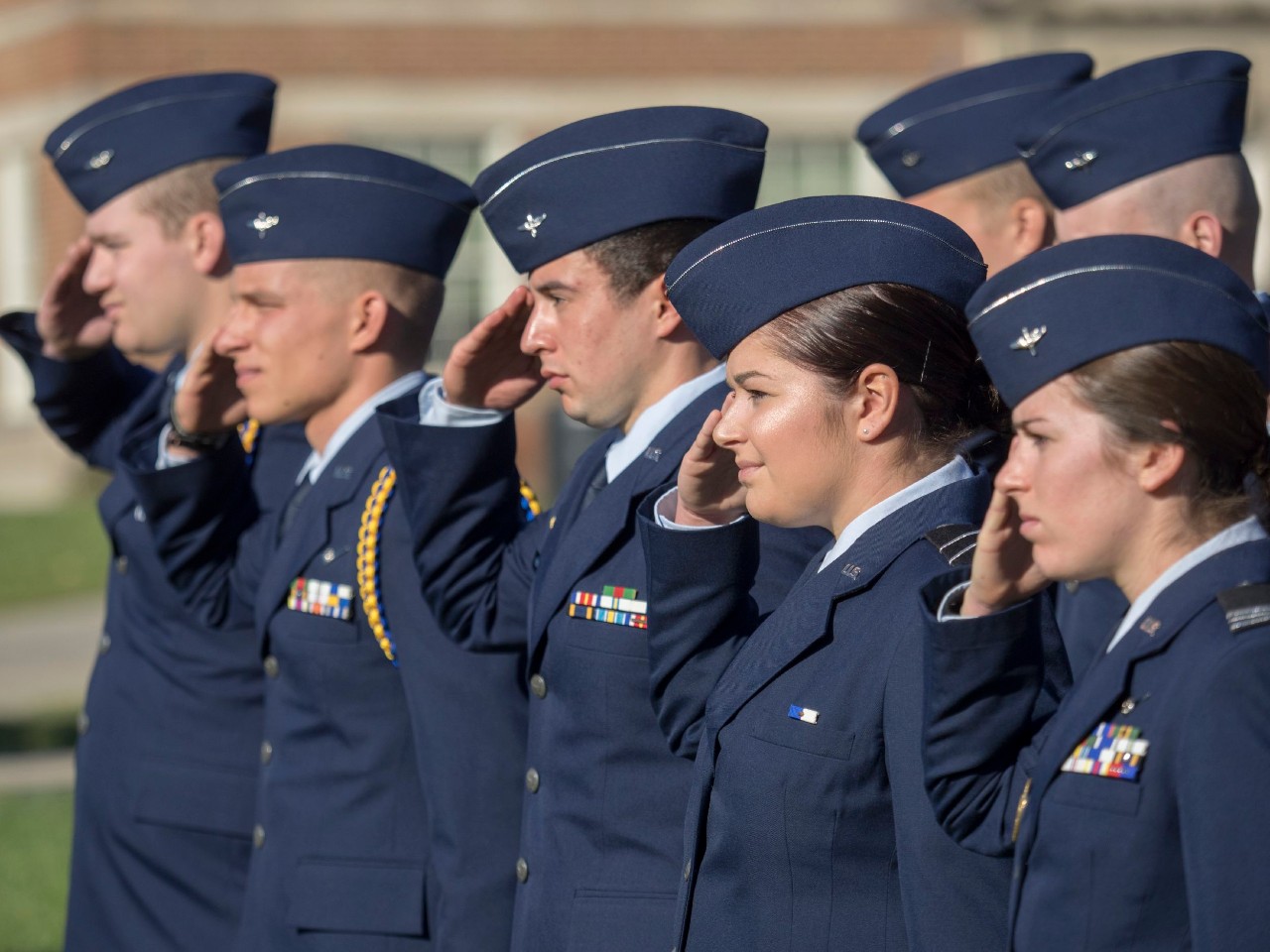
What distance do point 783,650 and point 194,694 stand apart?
2.12m

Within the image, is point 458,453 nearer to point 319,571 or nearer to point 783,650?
point 319,571

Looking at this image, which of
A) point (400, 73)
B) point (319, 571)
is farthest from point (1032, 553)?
point (400, 73)

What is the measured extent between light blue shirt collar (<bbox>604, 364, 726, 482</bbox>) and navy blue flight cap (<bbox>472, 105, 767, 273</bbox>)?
29cm

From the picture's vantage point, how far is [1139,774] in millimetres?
2207

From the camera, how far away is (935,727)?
2.41 metres

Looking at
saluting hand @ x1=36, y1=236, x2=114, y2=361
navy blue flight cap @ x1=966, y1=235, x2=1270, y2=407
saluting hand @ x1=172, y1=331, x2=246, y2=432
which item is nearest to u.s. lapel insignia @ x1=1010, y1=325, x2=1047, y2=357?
navy blue flight cap @ x1=966, y1=235, x2=1270, y2=407

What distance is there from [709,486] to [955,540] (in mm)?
452

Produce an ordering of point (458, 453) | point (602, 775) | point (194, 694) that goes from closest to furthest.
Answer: point (602, 775)
point (458, 453)
point (194, 694)

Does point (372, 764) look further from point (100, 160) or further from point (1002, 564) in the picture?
point (100, 160)

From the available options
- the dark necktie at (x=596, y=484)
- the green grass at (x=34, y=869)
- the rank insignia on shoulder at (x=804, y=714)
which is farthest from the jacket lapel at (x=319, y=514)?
the green grass at (x=34, y=869)

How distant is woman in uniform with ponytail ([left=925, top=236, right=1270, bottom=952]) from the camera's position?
2.14 meters

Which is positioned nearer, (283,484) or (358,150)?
(358,150)

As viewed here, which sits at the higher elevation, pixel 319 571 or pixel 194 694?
pixel 319 571

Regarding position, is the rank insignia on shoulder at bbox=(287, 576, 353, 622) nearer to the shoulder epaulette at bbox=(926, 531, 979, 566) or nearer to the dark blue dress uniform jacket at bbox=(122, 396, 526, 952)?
the dark blue dress uniform jacket at bbox=(122, 396, 526, 952)
